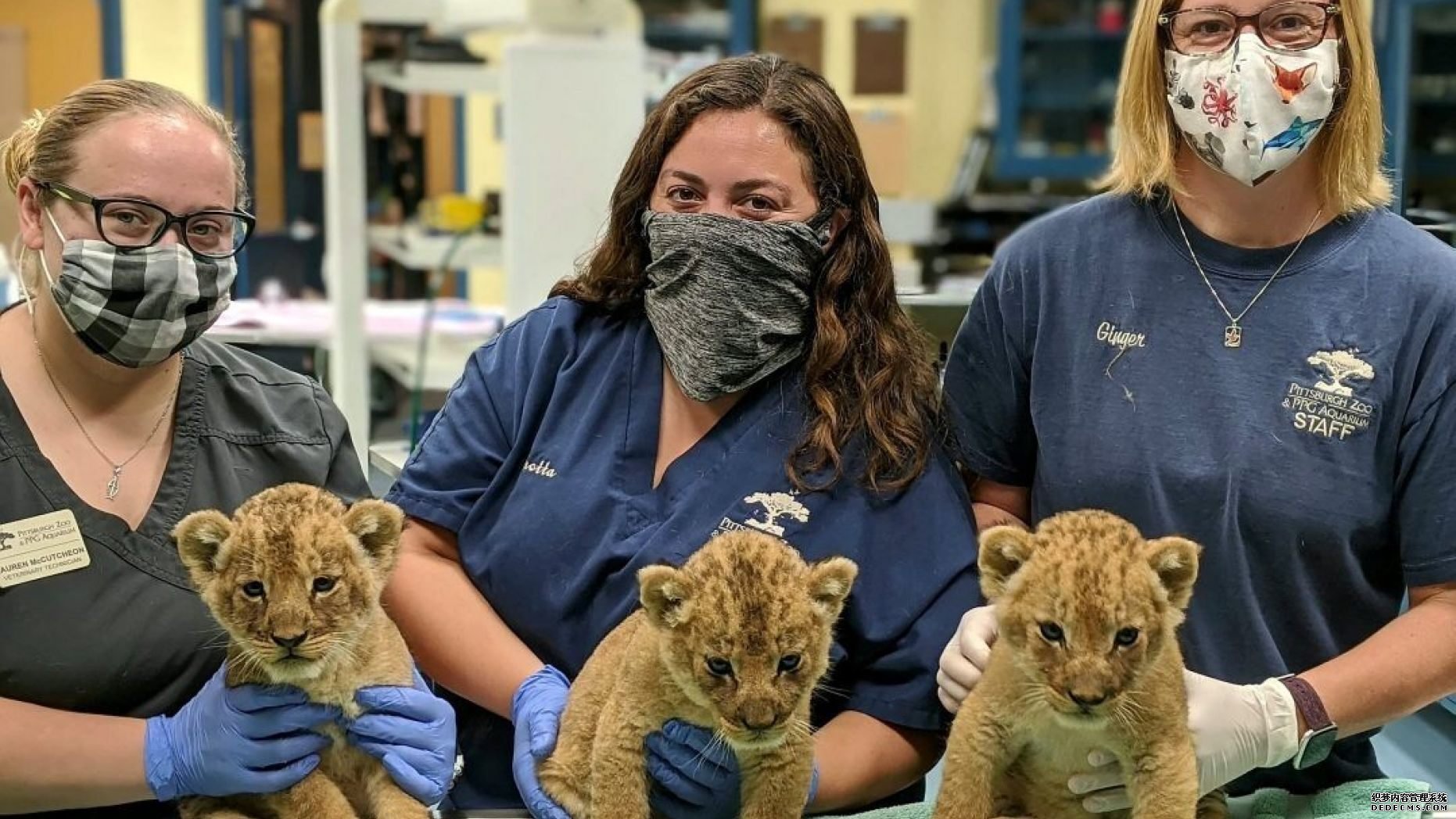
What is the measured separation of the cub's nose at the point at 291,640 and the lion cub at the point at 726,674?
367 mm

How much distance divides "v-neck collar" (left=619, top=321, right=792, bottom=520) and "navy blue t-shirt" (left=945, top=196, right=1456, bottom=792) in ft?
1.35

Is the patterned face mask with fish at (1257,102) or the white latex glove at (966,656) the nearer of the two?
the white latex glove at (966,656)

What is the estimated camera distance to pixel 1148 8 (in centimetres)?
192

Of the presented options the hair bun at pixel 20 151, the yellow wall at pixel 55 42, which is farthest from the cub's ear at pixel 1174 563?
the yellow wall at pixel 55 42

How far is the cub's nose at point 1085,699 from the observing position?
4.28ft

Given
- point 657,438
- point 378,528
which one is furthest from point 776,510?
point 378,528

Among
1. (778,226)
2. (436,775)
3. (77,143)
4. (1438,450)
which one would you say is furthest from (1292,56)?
(77,143)

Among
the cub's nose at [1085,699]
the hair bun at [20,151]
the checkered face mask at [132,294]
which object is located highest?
the hair bun at [20,151]

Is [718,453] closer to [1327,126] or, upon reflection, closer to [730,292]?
[730,292]

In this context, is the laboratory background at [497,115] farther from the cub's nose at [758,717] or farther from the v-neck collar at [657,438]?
the cub's nose at [758,717]

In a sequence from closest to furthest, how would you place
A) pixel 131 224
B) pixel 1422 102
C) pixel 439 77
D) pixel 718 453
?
pixel 131 224
pixel 718 453
pixel 1422 102
pixel 439 77

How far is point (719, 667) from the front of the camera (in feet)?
4.61

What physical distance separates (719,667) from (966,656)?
39 centimetres

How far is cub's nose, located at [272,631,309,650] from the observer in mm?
1406
